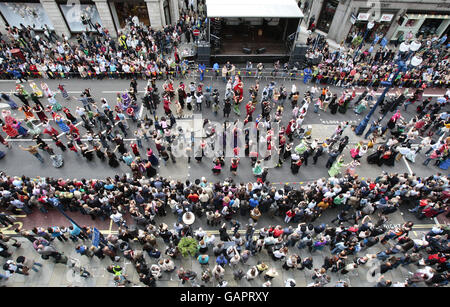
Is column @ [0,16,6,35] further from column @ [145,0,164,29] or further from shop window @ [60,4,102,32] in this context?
column @ [145,0,164,29]

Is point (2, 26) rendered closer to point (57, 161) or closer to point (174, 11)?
point (174, 11)

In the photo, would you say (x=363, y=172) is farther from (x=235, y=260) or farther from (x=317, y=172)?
(x=235, y=260)

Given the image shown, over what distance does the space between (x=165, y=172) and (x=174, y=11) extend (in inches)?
811

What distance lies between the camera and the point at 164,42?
25.6 meters

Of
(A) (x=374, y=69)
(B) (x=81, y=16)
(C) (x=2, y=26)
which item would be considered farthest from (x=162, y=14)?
(A) (x=374, y=69)

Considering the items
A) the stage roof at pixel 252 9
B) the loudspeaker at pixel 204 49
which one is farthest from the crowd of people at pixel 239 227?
the stage roof at pixel 252 9

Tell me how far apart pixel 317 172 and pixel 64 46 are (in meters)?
23.5

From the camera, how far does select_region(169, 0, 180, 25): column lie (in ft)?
91.8

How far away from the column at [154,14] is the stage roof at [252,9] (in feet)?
20.0

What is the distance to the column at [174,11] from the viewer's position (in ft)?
91.8

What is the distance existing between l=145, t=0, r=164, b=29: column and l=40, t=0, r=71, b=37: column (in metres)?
8.68

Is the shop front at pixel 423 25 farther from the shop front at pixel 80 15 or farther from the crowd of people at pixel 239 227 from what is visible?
the shop front at pixel 80 15

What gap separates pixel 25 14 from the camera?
2648 centimetres

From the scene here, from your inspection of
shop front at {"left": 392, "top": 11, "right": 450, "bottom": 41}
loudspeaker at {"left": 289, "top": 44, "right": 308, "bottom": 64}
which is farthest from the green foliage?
shop front at {"left": 392, "top": 11, "right": 450, "bottom": 41}
